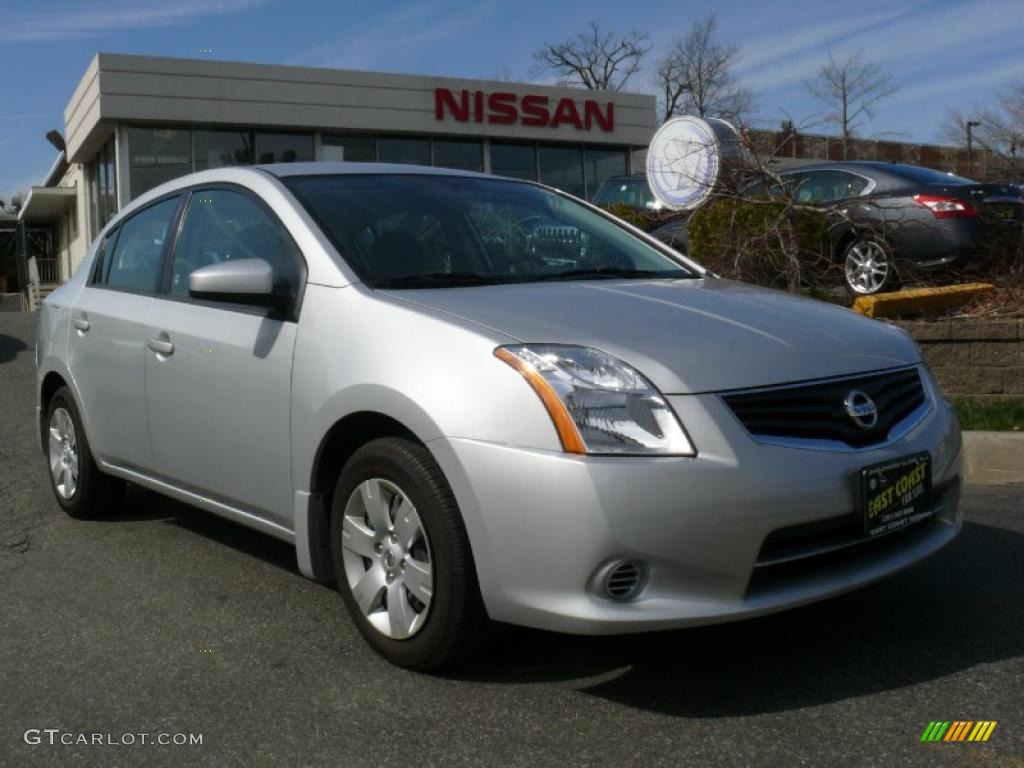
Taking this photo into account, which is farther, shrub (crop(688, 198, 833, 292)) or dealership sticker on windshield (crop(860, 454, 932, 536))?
shrub (crop(688, 198, 833, 292))

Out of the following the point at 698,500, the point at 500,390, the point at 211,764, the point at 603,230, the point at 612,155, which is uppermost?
the point at 612,155

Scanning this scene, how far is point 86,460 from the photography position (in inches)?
209

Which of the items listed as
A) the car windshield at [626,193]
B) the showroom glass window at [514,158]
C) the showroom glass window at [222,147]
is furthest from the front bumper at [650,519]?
the showroom glass window at [514,158]

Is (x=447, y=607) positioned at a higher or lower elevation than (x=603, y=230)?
lower

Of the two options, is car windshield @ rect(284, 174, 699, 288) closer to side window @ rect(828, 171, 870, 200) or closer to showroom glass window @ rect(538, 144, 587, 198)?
side window @ rect(828, 171, 870, 200)

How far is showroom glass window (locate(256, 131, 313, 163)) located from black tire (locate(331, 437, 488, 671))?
72.5 feet

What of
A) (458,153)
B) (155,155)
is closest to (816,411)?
(155,155)

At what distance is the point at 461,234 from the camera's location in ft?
13.8

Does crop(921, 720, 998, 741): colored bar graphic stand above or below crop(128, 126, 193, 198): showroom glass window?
below

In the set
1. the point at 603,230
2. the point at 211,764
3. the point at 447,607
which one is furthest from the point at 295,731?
the point at 603,230

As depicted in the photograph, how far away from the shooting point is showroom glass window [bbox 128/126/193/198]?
23.2 metres

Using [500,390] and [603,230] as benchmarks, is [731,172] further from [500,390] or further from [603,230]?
[500,390]

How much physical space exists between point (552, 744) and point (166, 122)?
2247 centimetres

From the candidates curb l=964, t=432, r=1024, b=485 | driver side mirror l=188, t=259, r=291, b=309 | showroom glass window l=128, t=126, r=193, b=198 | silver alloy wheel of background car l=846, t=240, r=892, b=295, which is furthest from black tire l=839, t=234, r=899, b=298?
showroom glass window l=128, t=126, r=193, b=198
